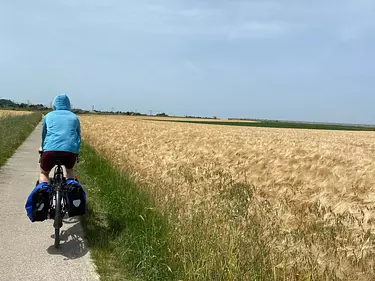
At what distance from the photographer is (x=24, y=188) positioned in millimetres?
9375

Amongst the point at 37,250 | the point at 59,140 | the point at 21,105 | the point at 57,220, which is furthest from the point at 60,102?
the point at 21,105

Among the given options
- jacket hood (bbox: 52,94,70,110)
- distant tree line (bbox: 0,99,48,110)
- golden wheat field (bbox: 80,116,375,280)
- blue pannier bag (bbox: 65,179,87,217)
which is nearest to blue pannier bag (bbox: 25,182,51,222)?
blue pannier bag (bbox: 65,179,87,217)

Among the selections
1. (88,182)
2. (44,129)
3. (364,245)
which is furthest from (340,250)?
(88,182)

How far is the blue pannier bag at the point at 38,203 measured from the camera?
527 cm

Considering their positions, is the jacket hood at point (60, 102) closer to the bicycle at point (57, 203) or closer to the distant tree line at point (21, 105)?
the bicycle at point (57, 203)

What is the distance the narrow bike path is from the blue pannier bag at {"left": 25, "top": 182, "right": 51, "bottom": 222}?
1.48ft

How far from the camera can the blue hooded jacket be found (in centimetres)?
550

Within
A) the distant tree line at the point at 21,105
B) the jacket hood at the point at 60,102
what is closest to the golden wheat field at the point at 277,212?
the jacket hood at the point at 60,102

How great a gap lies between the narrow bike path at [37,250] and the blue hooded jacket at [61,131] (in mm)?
1365

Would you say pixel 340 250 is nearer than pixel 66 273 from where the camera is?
Yes

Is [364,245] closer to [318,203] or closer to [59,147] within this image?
[318,203]

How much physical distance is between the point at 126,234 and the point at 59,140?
5.45ft

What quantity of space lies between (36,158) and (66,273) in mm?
11452

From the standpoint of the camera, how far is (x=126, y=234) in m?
5.54
